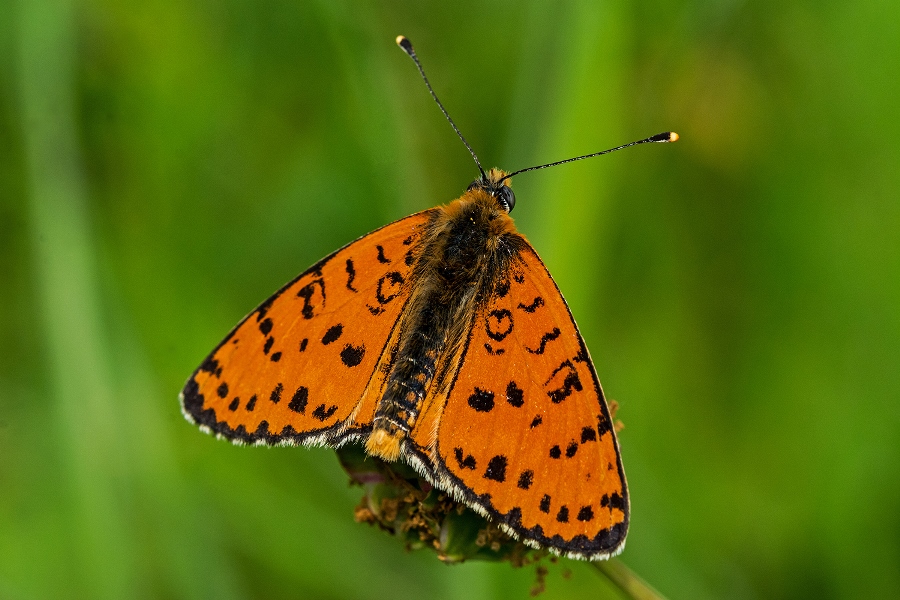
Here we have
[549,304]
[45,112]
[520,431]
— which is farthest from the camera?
[45,112]

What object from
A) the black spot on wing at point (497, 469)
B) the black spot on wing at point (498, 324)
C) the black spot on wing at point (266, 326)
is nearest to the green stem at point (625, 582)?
the black spot on wing at point (497, 469)

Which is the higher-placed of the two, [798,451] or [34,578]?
[798,451]

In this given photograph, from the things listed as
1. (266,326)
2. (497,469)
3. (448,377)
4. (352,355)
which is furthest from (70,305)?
(497,469)

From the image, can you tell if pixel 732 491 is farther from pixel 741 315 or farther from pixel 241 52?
pixel 241 52

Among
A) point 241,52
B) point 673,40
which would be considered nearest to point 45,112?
point 241,52

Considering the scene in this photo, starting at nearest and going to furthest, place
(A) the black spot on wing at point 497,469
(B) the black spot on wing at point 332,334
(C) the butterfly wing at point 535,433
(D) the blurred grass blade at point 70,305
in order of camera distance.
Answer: (C) the butterfly wing at point 535,433 < (A) the black spot on wing at point 497,469 < (B) the black spot on wing at point 332,334 < (D) the blurred grass blade at point 70,305

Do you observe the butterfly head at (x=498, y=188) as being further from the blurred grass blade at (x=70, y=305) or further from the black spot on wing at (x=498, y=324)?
the blurred grass blade at (x=70, y=305)
